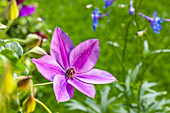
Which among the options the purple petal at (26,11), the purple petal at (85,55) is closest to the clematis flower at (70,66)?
the purple petal at (85,55)

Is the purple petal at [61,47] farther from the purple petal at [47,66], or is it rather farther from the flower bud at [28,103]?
the flower bud at [28,103]

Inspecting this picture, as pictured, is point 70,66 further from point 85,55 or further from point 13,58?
point 13,58

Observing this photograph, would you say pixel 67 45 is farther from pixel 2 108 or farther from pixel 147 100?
pixel 147 100

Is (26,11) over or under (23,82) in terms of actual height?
under

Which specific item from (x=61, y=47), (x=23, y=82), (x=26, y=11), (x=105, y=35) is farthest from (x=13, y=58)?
(x=105, y=35)

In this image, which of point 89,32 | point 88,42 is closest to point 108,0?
point 88,42

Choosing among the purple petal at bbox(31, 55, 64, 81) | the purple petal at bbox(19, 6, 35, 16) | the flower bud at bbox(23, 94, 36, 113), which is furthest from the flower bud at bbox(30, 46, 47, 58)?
the purple petal at bbox(19, 6, 35, 16)
